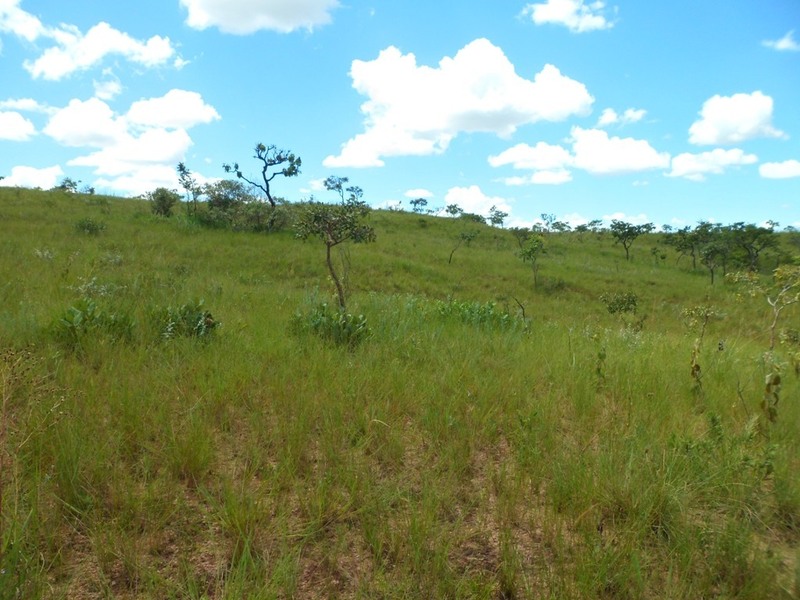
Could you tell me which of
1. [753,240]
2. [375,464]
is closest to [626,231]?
[753,240]

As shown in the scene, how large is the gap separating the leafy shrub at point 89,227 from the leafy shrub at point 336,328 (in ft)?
44.1

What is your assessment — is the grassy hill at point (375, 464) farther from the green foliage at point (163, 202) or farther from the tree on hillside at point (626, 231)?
the tree on hillside at point (626, 231)

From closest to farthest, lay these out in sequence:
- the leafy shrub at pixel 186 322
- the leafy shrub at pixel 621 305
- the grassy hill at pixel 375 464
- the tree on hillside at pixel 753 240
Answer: the grassy hill at pixel 375 464 < the leafy shrub at pixel 186 322 < the leafy shrub at pixel 621 305 < the tree on hillside at pixel 753 240

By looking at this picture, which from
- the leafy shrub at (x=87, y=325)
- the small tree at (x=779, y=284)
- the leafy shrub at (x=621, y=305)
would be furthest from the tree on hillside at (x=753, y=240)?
the leafy shrub at (x=87, y=325)

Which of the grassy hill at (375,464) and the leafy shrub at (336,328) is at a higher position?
the leafy shrub at (336,328)

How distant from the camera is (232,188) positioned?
21031 mm

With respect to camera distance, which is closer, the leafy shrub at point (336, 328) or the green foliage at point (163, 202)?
the leafy shrub at point (336, 328)

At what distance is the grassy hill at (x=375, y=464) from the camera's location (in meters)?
1.86

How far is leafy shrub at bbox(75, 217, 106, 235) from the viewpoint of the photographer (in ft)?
49.3

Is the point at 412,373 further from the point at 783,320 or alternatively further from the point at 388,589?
the point at 783,320

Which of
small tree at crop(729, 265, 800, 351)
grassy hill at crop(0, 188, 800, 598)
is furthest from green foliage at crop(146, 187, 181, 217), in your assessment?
small tree at crop(729, 265, 800, 351)

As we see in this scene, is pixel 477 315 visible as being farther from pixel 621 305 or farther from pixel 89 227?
pixel 89 227

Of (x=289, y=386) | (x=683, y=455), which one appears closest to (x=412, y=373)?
(x=289, y=386)

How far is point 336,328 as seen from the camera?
4.58 metres
